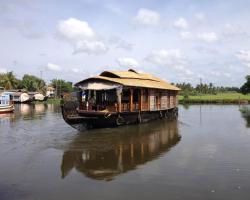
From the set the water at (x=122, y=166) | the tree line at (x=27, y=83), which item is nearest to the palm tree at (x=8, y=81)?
the tree line at (x=27, y=83)

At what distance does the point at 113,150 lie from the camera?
12.0 metres

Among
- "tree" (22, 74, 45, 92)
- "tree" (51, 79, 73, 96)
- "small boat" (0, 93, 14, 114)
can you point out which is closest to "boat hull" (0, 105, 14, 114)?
"small boat" (0, 93, 14, 114)

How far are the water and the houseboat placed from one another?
3.86 ft

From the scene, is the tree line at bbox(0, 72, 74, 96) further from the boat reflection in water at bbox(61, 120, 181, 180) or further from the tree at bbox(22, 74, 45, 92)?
the boat reflection in water at bbox(61, 120, 181, 180)

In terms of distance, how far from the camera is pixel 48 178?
27.1 feet

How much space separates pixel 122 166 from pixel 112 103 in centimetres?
940

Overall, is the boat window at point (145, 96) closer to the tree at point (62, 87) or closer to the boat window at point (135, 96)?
the boat window at point (135, 96)

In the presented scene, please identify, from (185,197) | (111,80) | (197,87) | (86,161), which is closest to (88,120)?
(111,80)

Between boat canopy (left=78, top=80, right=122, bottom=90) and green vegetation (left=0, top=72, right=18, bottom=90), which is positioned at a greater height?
green vegetation (left=0, top=72, right=18, bottom=90)

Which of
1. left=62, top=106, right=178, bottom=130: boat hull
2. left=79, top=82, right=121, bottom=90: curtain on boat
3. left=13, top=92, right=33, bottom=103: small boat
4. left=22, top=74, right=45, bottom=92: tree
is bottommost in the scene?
left=62, top=106, right=178, bottom=130: boat hull

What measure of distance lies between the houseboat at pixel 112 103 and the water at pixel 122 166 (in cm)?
118

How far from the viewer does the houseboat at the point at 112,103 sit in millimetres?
16559

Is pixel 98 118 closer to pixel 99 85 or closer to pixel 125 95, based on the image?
pixel 99 85

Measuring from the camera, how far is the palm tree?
62.9m
